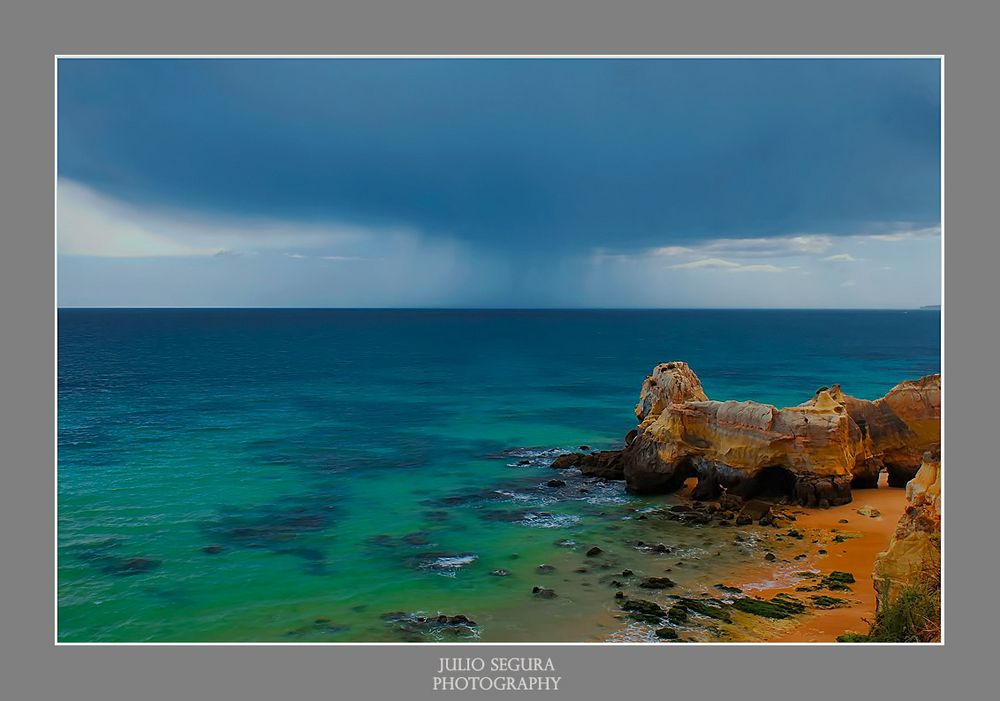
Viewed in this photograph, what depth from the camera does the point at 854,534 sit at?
22969 millimetres

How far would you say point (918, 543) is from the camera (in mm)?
14617

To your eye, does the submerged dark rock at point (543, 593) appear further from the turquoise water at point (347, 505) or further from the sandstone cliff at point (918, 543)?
the sandstone cliff at point (918, 543)

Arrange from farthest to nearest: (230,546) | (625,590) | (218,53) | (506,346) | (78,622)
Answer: (506,346)
(230,546)
(625,590)
(78,622)
(218,53)

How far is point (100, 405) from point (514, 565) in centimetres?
3865

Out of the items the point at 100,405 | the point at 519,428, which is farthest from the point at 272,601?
the point at 100,405

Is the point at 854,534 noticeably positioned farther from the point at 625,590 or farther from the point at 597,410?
the point at 597,410

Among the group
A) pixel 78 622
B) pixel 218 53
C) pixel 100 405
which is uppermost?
pixel 218 53

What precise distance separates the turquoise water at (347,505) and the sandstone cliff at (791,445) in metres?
1.91

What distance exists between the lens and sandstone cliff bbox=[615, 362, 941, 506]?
25.8 metres

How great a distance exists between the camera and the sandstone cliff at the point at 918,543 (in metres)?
14.6

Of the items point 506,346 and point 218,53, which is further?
point 506,346

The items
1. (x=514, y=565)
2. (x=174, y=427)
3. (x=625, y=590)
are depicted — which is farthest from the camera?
(x=174, y=427)

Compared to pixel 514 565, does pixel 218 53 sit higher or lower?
higher

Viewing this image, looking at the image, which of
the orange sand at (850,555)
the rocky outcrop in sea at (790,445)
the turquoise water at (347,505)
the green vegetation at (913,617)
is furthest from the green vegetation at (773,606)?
the rocky outcrop in sea at (790,445)
